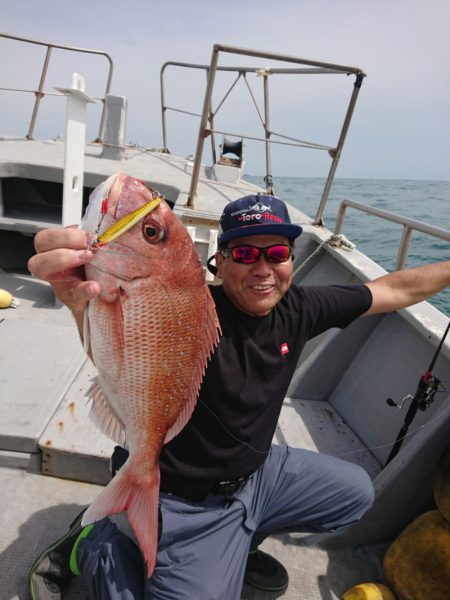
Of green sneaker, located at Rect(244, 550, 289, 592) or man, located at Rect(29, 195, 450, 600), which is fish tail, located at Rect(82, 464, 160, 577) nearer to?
man, located at Rect(29, 195, 450, 600)

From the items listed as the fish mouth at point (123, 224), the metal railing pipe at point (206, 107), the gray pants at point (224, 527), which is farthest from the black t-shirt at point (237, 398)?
the metal railing pipe at point (206, 107)

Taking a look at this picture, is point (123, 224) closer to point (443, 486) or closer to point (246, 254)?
point (246, 254)

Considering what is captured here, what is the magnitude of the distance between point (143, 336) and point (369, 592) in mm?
1619

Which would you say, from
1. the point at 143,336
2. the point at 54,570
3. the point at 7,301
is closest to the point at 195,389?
the point at 143,336

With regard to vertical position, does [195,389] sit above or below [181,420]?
above

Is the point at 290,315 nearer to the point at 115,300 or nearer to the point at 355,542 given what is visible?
the point at 115,300

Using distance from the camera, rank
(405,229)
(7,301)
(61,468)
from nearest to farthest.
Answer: (61,468)
(405,229)
(7,301)

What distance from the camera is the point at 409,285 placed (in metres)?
2.14

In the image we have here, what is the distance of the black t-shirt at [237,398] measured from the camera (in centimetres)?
166

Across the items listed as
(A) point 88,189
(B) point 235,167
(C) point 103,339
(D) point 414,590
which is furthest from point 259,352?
(B) point 235,167

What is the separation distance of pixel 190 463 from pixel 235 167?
258 inches

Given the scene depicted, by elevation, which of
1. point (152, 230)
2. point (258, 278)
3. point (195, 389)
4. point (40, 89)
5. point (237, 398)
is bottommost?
Result: point (237, 398)

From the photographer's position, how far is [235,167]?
24.5ft

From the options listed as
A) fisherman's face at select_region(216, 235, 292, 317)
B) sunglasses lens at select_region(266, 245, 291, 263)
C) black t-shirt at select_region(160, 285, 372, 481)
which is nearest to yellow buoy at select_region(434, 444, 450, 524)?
black t-shirt at select_region(160, 285, 372, 481)
